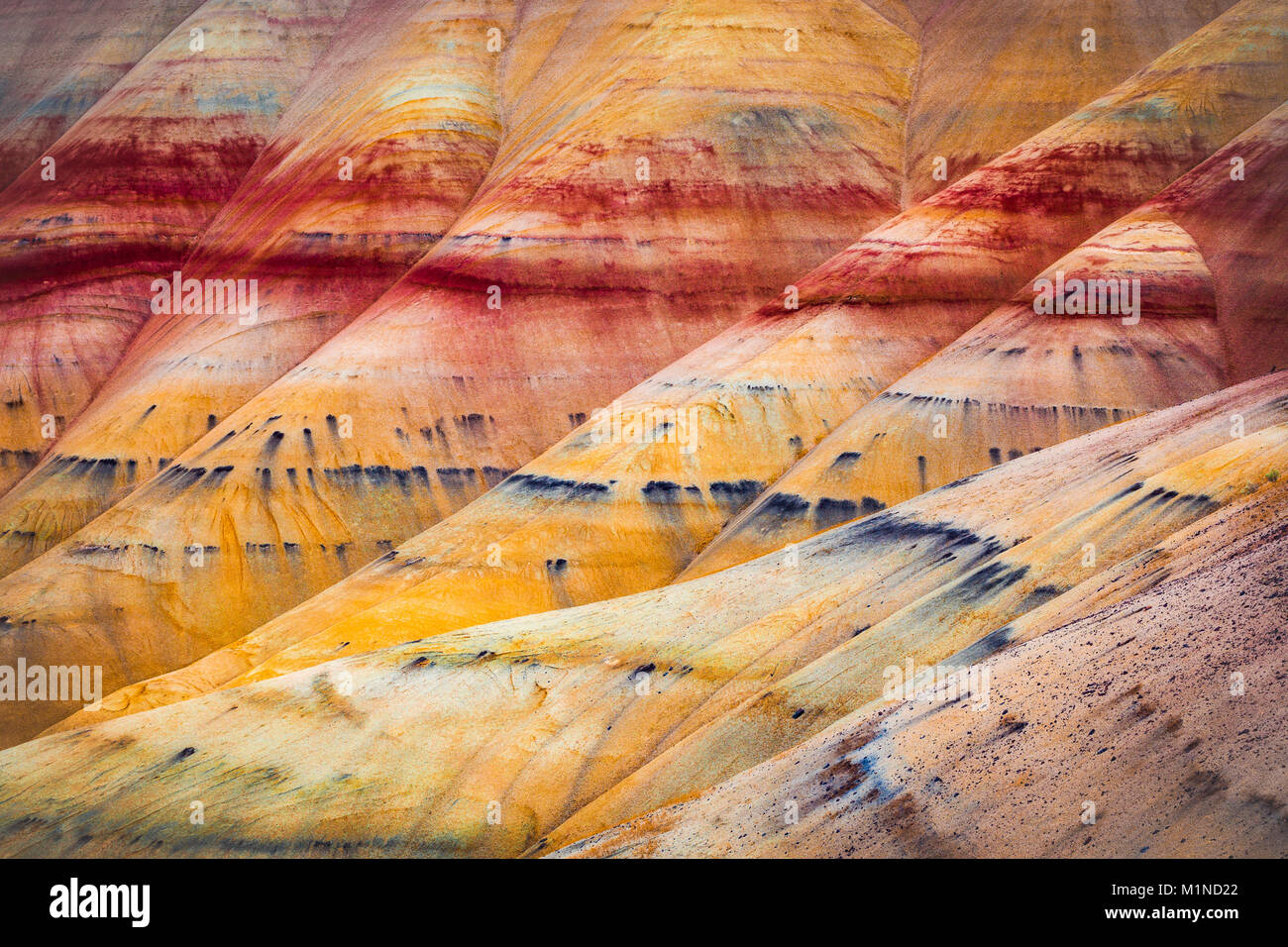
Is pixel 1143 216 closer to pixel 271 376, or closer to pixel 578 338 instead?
pixel 578 338

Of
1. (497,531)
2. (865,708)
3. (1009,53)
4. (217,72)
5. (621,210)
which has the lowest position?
(865,708)

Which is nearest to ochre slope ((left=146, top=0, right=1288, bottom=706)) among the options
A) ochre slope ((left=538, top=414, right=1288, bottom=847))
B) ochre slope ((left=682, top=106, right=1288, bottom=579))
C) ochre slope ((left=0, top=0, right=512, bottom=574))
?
ochre slope ((left=682, top=106, right=1288, bottom=579))

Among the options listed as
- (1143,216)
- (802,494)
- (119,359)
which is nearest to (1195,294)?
(1143,216)

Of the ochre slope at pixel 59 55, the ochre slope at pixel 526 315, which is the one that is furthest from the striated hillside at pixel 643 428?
the ochre slope at pixel 59 55

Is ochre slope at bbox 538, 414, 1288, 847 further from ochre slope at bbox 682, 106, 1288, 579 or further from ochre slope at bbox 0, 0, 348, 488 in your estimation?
ochre slope at bbox 0, 0, 348, 488

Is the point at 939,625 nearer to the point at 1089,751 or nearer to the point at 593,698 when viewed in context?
the point at 593,698

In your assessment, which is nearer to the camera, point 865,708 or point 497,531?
point 865,708

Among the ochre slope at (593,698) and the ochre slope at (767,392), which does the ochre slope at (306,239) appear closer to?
the ochre slope at (767,392)

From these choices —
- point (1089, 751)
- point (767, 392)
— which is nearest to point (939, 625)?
point (1089, 751)
